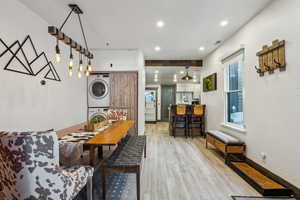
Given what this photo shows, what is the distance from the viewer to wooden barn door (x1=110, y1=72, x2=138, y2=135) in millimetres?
5555

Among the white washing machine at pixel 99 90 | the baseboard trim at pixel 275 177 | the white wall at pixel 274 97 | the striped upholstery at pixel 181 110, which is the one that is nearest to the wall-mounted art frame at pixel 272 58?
the white wall at pixel 274 97

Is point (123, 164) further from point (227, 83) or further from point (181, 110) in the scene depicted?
point (181, 110)

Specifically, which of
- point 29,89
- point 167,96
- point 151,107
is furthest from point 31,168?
point 167,96

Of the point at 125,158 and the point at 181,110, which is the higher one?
Answer: the point at 181,110

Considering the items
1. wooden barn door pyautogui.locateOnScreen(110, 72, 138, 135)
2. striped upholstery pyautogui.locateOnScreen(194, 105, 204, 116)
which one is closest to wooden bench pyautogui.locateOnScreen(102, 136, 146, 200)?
wooden barn door pyautogui.locateOnScreen(110, 72, 138, 135)

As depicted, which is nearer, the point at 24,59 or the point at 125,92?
the point at 24,59

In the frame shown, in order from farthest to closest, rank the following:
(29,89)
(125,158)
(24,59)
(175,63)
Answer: (175,63), (29,89), (24,59), (125,158)

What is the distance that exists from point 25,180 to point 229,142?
11.0 ft

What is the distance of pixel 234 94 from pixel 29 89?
172 inches

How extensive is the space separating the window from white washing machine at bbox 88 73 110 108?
3.55 metres

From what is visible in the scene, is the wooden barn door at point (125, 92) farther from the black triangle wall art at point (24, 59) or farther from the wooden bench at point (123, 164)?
the wooden bench at point (123, 164)

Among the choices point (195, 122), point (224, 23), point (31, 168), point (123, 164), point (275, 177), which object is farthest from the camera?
point (195, 122)

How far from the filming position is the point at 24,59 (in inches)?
112

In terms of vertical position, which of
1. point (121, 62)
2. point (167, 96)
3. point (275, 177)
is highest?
point (121, 62)
